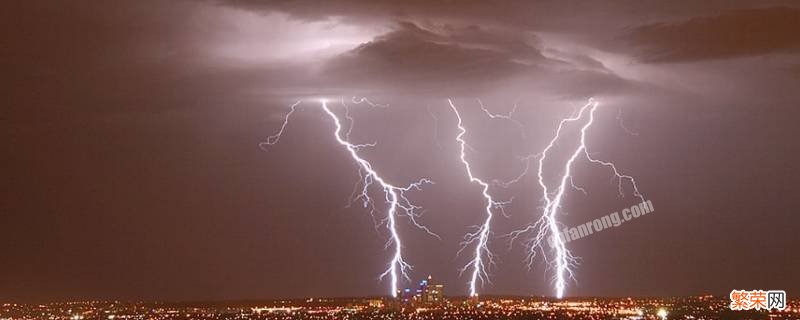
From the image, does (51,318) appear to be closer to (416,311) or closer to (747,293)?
(416,311)

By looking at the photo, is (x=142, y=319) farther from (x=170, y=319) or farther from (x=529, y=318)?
(x=529, y=318)

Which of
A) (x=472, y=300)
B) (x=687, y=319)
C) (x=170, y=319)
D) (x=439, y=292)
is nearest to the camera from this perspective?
(x=687, y=319)

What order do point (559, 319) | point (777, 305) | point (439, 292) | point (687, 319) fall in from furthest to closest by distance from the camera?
point (439, 292) < point (559, 319) < point (687, 319) < point (777, 305)

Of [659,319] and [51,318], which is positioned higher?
[51,318]

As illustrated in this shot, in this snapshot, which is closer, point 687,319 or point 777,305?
point 777,305

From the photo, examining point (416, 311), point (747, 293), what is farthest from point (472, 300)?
point (747, 293)

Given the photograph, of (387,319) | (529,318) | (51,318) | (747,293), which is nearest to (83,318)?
(51,318)

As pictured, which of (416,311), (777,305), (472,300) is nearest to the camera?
(777,305)

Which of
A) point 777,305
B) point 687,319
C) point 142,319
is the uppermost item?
point 142,319

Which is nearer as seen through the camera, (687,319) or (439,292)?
(687,319)
